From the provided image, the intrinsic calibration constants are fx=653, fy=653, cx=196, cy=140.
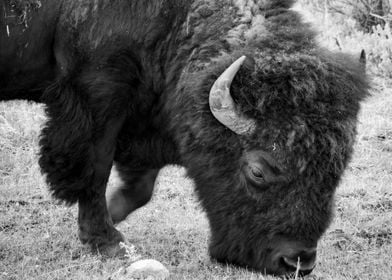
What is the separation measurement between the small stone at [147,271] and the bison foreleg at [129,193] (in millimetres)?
1443

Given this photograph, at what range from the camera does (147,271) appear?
4562mm

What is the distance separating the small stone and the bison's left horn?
112 cm

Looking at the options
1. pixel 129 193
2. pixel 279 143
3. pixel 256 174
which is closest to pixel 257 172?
pixel 256 174

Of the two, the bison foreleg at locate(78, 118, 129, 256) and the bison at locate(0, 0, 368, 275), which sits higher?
the bison at locate(0, 0, 368, 275)

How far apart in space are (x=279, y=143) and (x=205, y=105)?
0.60 metres

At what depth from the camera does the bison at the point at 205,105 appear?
14.3 feet

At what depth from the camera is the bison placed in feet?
14.3

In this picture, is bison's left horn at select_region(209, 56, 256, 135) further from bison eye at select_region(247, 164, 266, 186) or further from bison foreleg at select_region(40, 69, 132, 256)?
bison foreleg at select_region(40, 69, 132, 256)

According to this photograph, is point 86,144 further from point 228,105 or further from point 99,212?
point 228,105

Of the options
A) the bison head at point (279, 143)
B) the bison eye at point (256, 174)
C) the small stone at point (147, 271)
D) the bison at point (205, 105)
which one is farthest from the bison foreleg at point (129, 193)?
the bison eye at point (256, 174)

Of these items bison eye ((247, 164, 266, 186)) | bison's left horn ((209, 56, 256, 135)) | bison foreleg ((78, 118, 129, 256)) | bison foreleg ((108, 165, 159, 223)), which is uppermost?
bison's left horn ((209, 56, 256, 135))

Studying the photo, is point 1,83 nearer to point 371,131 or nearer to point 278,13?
point 278,13

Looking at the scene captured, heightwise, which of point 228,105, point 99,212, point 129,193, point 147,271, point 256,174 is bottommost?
point 129,193

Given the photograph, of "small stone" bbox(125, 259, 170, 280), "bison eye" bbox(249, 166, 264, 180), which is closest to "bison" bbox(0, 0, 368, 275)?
"bison eye" bbox(249, 166, 264, 180)
